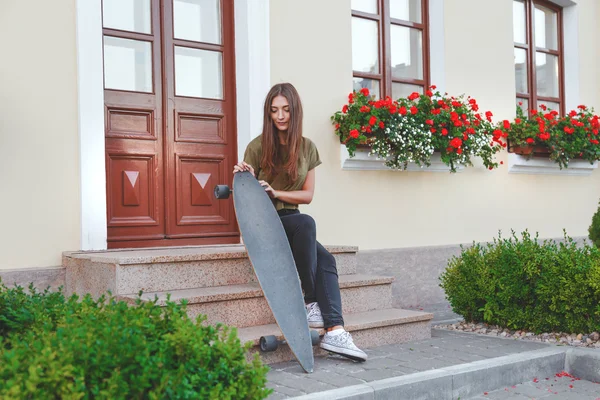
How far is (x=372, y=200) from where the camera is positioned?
658 cm

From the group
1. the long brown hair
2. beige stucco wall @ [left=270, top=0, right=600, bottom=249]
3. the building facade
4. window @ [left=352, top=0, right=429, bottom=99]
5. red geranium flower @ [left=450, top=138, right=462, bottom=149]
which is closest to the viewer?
the long brown hair

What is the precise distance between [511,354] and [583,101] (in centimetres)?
558

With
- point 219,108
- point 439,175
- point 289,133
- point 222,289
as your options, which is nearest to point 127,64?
point 219,108

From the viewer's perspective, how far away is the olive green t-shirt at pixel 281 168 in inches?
180

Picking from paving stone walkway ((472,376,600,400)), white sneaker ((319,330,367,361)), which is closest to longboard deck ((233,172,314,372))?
white sneaker ((319,330,367,361))

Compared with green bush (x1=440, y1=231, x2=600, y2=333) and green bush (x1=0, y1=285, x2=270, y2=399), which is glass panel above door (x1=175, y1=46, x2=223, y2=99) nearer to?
green bush (x1=440, y1=231, x2=600, y2=333)

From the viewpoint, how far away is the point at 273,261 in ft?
13.9

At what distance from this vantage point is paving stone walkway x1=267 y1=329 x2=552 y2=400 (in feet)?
11.9

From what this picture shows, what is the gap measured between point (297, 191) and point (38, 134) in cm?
191

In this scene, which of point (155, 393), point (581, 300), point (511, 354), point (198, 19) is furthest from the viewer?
point (198, 19)

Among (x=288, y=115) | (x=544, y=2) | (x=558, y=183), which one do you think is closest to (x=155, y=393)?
(x=288, y=115)

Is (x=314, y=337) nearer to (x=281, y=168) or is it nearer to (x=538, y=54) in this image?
(x=281, y=168)

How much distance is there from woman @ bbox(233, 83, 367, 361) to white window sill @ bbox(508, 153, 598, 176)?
3968 millimetres

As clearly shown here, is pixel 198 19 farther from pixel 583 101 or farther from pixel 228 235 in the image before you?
pixel 583 101
